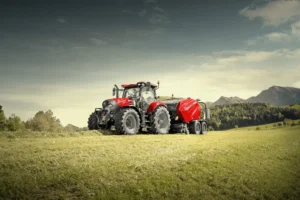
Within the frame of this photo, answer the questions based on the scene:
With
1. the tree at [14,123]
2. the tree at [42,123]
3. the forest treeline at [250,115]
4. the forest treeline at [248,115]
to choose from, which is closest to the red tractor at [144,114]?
the tree at [42,123]

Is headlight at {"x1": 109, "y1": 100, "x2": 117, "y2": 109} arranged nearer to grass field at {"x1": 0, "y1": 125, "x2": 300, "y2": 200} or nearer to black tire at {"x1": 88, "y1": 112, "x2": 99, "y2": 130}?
black tire at {"x1": 88, "y1": 112, "x2": 99, "y2": 130}

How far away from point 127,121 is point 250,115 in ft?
400

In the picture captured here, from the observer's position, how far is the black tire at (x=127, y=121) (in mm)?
13060

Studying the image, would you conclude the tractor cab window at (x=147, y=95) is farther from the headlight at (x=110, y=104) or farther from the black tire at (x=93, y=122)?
the black tire at (x=93, y=122)

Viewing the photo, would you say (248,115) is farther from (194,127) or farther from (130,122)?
A: (130,122)

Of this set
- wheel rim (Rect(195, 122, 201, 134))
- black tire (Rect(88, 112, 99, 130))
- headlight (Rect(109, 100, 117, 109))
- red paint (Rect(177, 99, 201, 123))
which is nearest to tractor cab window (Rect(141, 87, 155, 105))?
red paint (Rect(177, 99, 201, 123))

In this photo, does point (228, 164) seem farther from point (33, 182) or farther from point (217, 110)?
point (217, 110)

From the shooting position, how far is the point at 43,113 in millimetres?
61219

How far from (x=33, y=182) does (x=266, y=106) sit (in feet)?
473

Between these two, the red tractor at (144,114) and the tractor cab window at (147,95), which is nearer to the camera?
the red tractor at (144,114)

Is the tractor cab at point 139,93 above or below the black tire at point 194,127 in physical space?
above

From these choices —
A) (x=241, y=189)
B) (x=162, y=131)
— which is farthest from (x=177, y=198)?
(x=162, y=131)

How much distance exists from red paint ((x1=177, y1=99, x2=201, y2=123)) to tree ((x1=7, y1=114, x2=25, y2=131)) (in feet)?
157

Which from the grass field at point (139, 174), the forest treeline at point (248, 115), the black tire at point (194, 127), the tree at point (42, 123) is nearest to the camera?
the grass field at point (139, 174)
